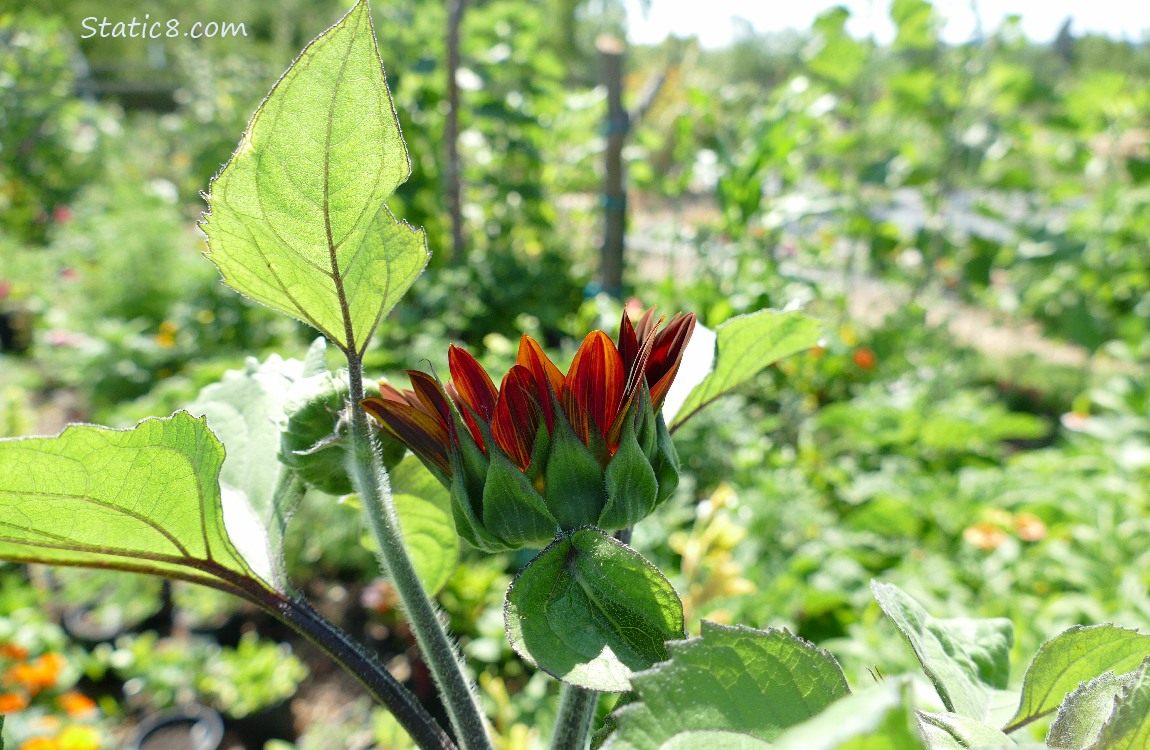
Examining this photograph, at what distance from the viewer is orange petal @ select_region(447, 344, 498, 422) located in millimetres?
290

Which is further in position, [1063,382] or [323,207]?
[1063,382]

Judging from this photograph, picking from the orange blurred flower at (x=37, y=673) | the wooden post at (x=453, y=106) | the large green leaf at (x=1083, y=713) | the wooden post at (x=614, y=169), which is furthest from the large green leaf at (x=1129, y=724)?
the wooden post at (x=453, y=106)

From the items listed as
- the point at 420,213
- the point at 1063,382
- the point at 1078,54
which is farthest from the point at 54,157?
the point at 1078,54

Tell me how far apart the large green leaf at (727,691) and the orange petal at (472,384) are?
116mm

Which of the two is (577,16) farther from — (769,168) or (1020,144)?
(769,168)

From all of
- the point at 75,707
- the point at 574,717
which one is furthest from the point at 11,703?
the point at 574,717

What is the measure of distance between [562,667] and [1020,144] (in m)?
4.18

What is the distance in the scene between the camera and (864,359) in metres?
3.11

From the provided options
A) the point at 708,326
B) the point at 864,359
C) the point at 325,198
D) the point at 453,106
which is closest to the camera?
the point at 325,198

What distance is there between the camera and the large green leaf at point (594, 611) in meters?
0.25

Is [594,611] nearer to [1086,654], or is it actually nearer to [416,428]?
[416,428]

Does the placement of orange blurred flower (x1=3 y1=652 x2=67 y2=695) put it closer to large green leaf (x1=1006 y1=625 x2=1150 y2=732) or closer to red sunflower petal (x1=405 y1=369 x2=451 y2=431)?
red sunflower petal (x1=405 y1=369 x2=451 y2=431)

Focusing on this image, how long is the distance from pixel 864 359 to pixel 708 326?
136cm

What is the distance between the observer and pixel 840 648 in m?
1.23
